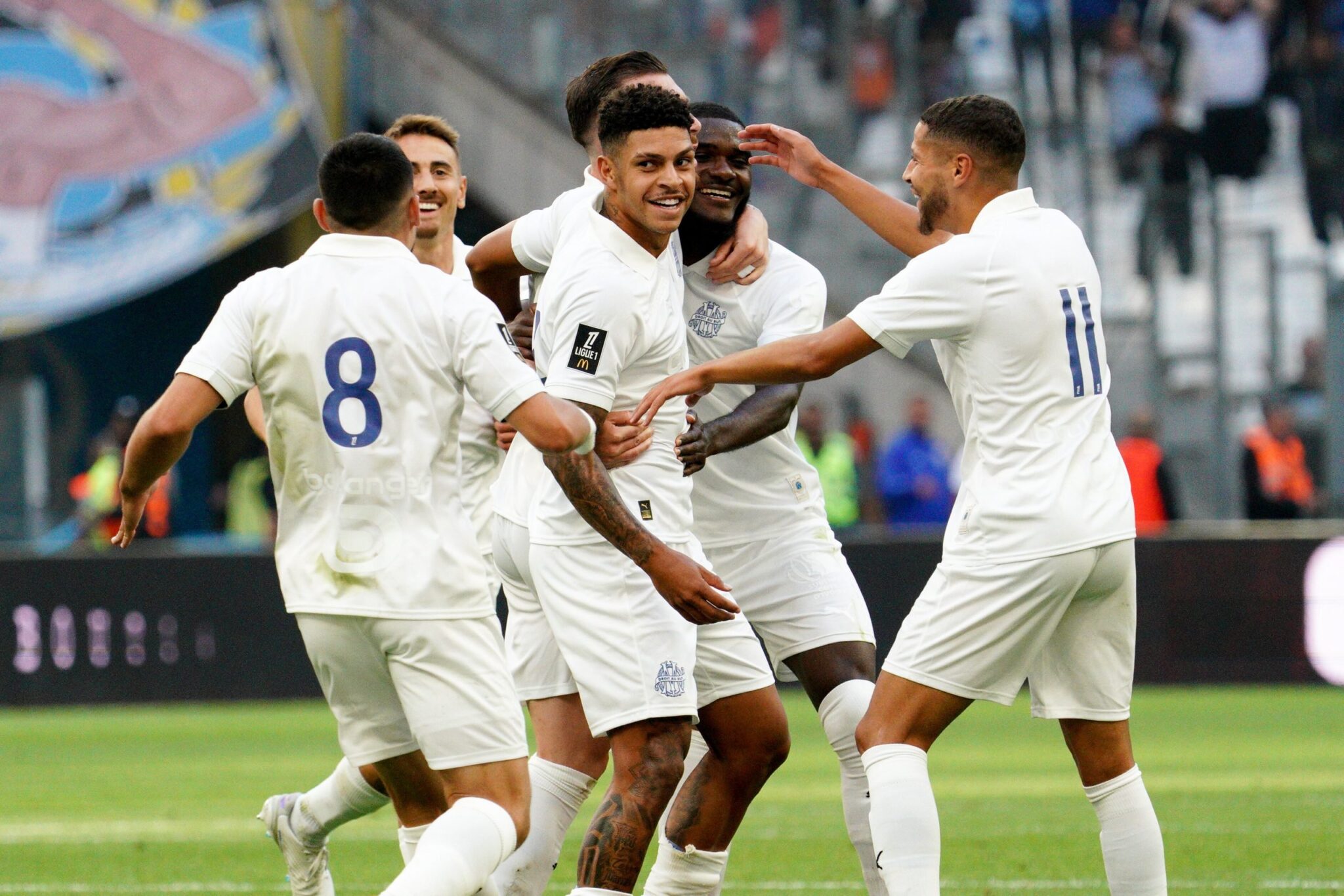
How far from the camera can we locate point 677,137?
5.38m

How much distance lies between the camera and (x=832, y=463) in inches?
634

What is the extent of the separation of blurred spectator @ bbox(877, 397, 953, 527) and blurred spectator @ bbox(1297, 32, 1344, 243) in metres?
4.17

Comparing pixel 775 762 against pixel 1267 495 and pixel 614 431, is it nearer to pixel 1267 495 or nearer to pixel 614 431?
pixel 614 431

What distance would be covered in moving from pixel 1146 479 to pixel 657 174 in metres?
11.2

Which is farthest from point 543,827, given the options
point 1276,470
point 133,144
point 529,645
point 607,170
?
point 133,144

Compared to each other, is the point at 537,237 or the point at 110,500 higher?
the point at 537,237

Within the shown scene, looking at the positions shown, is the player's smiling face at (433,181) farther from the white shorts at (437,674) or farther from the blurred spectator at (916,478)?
the blurred spectator at (916,478)

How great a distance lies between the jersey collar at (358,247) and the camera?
16.1 ft

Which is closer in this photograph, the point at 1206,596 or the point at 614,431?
the point at 614,431

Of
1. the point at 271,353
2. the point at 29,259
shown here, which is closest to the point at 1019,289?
the point at 271,353

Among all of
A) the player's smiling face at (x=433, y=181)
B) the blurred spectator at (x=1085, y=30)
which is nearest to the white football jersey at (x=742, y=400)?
the player's smiling face at (x=433, y=181)

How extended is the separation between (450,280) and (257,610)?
10.8 meters

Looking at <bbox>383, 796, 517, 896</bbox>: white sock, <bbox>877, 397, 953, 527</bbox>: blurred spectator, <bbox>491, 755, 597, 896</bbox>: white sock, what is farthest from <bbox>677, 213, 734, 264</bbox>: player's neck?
<bbox>877, 397, 953, 527</bbox>: blurred spectator

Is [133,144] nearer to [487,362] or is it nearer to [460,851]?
[487,362]
